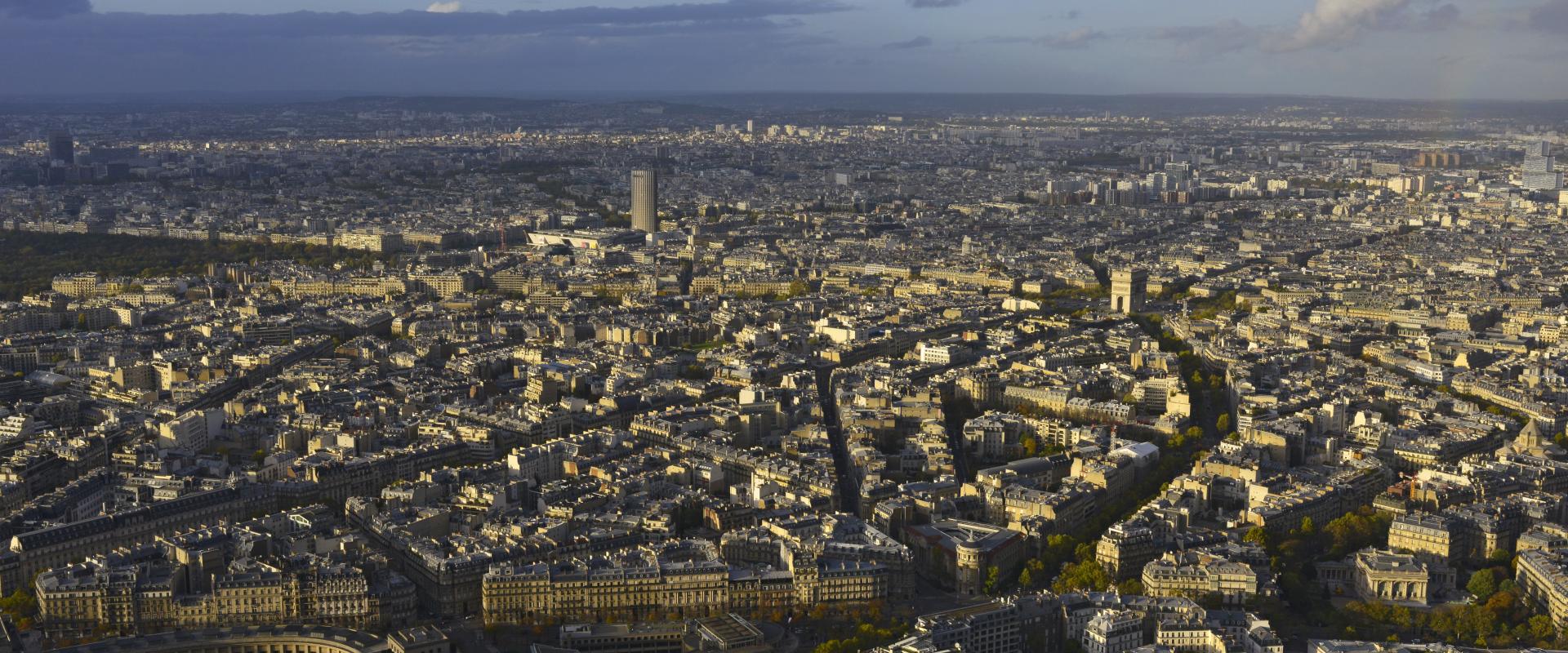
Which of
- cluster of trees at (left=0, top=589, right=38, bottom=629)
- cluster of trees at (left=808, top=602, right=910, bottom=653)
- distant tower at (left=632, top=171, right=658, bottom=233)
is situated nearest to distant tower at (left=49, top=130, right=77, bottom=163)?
distant tower at (left=632, top=171, right=658, bottom=233)

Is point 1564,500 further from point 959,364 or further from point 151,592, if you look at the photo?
point 151,592

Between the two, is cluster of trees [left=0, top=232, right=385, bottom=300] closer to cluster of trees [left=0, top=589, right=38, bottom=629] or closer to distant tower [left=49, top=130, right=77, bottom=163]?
cluster of trees [left=0, top=589, right=38, bottom=629]

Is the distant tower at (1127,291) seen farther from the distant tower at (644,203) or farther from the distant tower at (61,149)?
the distant tower at (61,149)

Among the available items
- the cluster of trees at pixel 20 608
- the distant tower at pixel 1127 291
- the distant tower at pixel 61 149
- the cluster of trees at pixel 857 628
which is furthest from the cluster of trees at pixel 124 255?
the distant tower at pixel 61 149

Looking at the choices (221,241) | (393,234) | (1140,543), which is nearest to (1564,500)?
(1140,543)

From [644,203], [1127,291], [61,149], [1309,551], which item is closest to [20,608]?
[1309,551]
